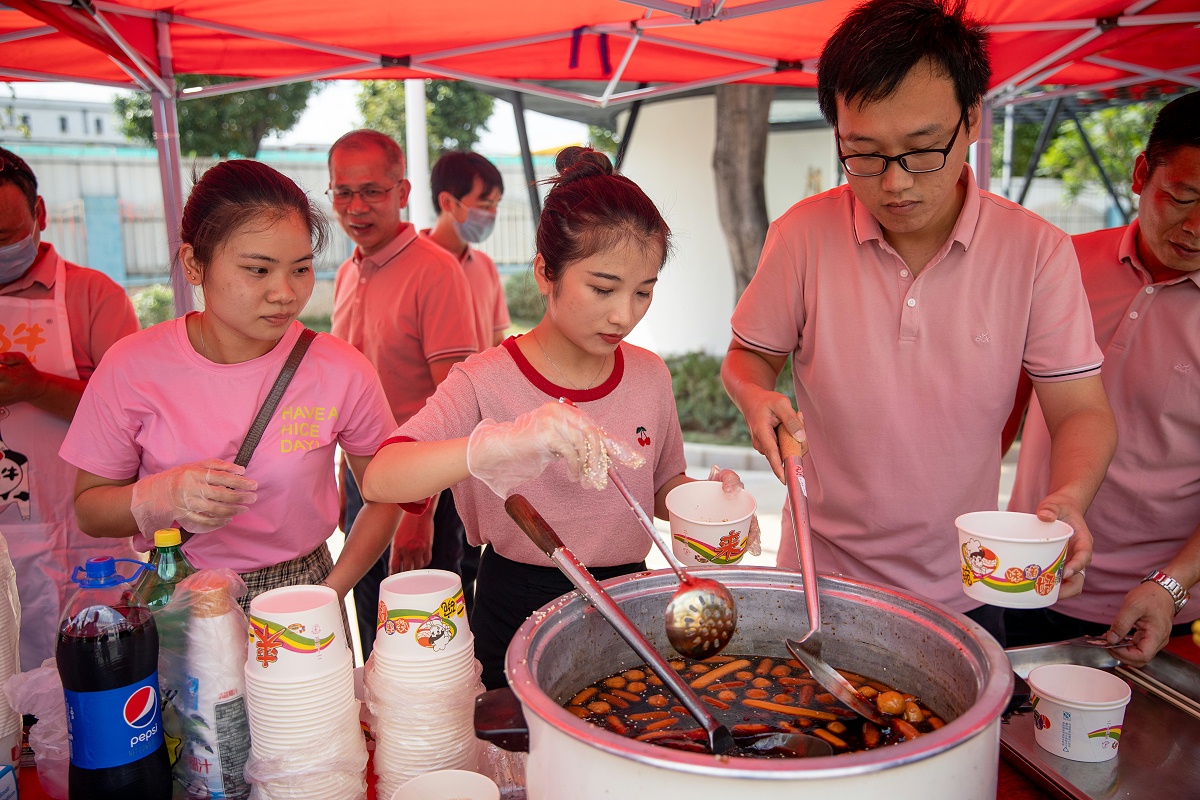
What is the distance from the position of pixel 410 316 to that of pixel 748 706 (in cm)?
224

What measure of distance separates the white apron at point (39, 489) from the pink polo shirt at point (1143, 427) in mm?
2593

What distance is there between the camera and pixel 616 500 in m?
1.78

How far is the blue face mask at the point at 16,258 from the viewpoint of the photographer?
91.8 inches

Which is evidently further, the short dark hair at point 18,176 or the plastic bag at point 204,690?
the short dark hair at point 18,176

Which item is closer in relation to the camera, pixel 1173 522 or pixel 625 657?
pixel 625 657

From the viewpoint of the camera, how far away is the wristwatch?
5.47 ft

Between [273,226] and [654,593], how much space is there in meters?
1.03

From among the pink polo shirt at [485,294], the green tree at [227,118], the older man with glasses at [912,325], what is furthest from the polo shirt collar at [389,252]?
the green tree at [227,118]

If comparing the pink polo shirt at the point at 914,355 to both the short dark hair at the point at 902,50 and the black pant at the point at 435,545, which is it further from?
the black pant at the point at 435,545

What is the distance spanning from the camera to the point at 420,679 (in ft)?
3.88

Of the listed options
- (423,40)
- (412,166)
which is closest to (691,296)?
(412,166)

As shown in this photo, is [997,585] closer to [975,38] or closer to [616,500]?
[616,500]

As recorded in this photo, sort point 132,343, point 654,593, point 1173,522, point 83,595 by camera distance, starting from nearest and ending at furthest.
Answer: point 83,595
point 654,593
point 132,343
point 1173,522

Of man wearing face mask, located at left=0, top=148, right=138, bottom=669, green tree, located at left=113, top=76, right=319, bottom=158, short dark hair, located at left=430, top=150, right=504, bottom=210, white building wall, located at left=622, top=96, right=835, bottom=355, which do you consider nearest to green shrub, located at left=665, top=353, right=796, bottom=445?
white building wall, located at left=622, top=96, right=835, bottom=355
